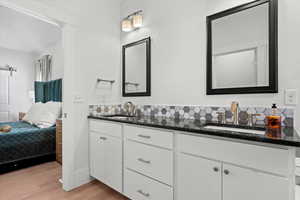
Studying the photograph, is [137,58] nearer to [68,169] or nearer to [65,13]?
[65,13]

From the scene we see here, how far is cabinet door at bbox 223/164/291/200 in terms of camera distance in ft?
2.75

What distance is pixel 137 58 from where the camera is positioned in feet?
7.46

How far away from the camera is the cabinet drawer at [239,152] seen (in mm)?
837

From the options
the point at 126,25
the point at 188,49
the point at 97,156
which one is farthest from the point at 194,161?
the point at 126,25

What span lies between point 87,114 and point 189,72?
1409mm

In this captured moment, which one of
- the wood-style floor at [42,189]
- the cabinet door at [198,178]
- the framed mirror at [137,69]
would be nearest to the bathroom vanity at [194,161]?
the cabinet door at [198,178]

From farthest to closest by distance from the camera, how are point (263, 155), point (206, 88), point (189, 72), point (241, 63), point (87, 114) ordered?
point (87, 114), point (189, 72), point (206, 88), point (241, 63), point (263, 155)

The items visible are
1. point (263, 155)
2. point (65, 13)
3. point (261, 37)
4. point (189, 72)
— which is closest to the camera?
point (263, 155)

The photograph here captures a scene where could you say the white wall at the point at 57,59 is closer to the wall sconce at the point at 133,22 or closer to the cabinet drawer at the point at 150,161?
the wall sconce at the point at 133,22

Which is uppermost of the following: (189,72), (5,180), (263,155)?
(189,72)

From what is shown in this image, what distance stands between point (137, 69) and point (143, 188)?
4.93ft

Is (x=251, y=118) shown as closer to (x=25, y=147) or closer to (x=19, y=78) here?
(x=25, y=147)

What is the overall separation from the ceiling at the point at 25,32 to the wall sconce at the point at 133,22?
1899mm

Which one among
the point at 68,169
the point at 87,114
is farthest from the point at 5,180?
the point at 87,114
